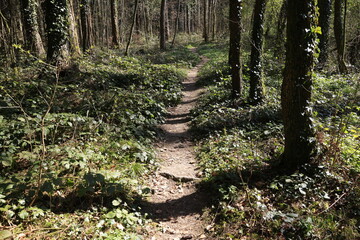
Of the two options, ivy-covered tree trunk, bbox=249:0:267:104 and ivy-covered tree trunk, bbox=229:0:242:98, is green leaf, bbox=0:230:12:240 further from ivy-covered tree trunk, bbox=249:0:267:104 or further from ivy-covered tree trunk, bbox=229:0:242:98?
ivy-covered tree trunk, bbox=229:0:242:98

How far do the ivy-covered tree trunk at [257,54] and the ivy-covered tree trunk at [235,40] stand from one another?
1.95ft

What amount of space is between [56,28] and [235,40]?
288 inches

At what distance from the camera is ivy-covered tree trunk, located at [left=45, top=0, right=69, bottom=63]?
9352mm

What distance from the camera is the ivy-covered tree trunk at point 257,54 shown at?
864 cm

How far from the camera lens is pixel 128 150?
6.03 meters

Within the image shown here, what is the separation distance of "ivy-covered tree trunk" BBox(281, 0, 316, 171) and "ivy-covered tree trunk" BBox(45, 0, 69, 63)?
28.0 ft

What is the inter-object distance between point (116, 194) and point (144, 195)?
628 millimetres

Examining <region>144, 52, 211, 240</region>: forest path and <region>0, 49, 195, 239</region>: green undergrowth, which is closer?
<region>0, 49, 195, 239</region>: green undergrowth

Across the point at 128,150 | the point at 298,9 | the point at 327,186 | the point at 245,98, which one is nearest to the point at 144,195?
the point at 128,150

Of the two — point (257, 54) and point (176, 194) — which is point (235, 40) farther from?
point (176, 194)

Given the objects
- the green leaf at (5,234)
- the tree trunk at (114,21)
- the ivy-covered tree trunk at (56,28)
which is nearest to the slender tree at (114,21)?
the tree trunk at (114,21)

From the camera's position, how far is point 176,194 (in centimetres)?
522

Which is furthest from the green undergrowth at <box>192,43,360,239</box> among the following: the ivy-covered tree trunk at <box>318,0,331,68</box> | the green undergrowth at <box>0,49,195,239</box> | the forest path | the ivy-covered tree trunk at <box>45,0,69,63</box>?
the ivy-covered tree trunk at <box>318,0,331,68</box>

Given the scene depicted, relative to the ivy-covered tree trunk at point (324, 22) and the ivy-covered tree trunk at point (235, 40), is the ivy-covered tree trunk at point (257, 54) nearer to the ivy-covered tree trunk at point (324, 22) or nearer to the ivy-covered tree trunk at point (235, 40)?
the ivy-covered tree trunk at point (235, 40)
